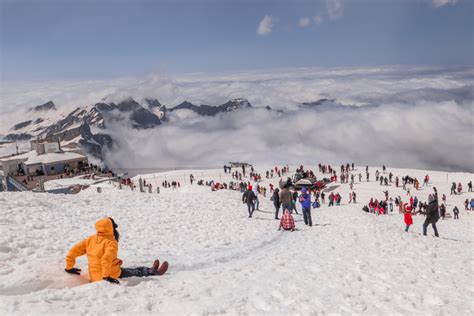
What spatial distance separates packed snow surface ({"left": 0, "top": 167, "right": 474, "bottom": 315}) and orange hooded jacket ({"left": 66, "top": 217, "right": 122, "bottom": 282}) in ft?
0.87

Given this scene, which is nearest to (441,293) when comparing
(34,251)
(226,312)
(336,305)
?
(336,305)

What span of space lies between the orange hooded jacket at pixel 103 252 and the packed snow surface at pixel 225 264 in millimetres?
264

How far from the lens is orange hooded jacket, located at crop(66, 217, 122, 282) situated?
6076 mm

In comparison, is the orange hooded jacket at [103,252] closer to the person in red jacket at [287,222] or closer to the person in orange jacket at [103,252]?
the person in orange jacket at [103,252]

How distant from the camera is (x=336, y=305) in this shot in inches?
246

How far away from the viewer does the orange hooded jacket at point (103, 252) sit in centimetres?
608

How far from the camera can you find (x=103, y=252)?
20.2ft

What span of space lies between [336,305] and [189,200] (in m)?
15.5

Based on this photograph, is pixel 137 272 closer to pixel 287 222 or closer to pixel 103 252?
pixel 103 252

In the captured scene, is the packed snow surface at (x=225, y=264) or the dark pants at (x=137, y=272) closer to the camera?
the packed snow surface at (x=225, y=264)

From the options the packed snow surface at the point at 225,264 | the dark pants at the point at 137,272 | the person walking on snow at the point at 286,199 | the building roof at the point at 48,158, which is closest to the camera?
the packed snow surface at the point at 225,264

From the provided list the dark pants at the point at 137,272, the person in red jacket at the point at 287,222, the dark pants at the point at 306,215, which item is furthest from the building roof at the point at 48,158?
the dark pants at the point at 137,272

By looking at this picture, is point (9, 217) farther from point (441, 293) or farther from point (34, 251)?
point (441, 293)

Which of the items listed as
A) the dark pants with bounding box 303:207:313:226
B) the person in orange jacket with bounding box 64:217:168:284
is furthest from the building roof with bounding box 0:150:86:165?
the person in orange jacket with bounding box 64:217:168:284
